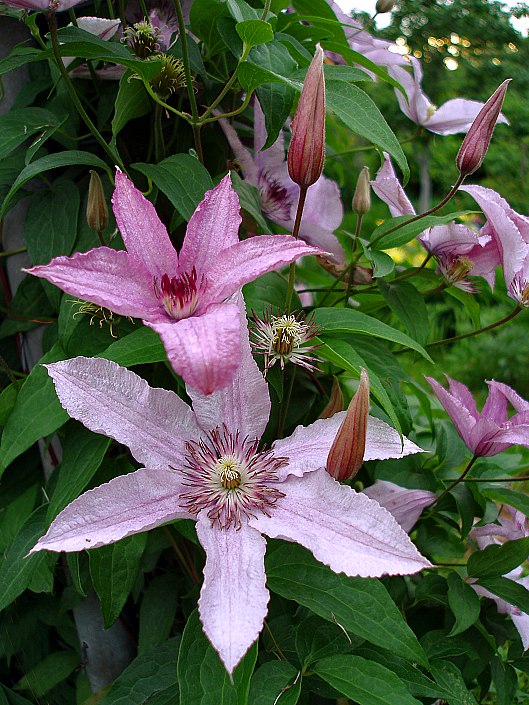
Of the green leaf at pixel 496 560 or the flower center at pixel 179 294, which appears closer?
the flower center at pixel 179 294

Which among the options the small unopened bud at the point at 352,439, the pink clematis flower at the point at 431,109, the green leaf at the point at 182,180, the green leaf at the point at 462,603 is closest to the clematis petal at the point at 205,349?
the small unopened bud at the point at 352,439

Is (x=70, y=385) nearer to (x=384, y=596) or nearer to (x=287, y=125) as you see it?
(x=384, y=596)

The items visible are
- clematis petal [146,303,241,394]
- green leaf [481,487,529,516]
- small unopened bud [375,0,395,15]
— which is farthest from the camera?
small unopened bud [375,0,395,15]

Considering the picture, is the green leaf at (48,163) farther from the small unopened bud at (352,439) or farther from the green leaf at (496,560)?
the green leaf at (496,560)

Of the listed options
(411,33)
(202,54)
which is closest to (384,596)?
(202,54)

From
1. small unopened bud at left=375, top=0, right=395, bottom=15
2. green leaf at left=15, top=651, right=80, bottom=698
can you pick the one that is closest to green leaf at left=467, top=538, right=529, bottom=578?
green leaf at left=15, top=651, right=80, bottom=698

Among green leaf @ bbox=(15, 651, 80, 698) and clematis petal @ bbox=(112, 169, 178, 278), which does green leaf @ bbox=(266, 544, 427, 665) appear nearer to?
clematis petal @ bbox=(112, 169, 178, 278)
